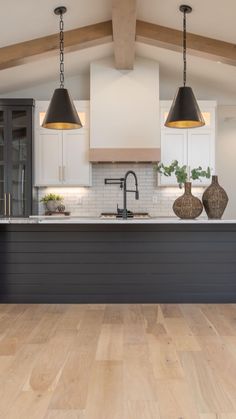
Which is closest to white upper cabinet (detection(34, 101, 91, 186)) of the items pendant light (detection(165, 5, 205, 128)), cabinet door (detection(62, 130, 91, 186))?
cabinet door (detection(62, 130, 91, 186))

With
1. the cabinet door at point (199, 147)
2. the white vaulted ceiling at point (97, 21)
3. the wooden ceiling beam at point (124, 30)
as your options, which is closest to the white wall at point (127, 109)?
the wooden ceiling beam at point (124, 30)

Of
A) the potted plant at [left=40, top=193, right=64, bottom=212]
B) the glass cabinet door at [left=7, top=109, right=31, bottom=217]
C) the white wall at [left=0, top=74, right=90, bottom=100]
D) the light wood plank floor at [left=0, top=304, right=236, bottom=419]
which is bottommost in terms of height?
the light wood plank floor at [left=0, top=304, right=236, bottom=419]

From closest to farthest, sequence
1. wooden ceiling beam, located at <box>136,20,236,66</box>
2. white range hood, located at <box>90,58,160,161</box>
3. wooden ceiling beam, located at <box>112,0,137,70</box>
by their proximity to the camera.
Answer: wooden ceiling beam, located at <box>112,0,137,70</box>, wooden ceiling beam, located at <box>136,20,236,66</box>, white range hood, located at <box>90,58,160,161</box>

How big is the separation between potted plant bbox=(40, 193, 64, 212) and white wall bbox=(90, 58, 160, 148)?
3.34 feet

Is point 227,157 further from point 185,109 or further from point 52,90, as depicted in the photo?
point 185,109

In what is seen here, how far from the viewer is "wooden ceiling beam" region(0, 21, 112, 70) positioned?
5141 mm

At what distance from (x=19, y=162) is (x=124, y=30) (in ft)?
8.02

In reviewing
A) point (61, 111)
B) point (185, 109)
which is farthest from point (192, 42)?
point (61, 111)

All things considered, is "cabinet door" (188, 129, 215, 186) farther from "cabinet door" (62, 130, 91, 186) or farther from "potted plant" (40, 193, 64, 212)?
"potted plant" (40, 193, 64, 212)

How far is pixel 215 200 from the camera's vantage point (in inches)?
149

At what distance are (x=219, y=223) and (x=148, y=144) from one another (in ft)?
7.89

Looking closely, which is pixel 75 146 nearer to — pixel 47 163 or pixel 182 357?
pixel 47 163

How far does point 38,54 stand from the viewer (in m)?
5.18

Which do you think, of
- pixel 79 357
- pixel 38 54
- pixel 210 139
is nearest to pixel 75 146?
pixel 38 54
